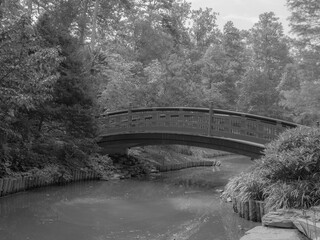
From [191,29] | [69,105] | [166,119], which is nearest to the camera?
[69,105]

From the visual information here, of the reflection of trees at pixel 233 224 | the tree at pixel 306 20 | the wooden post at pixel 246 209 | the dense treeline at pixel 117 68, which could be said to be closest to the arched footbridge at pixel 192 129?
the dense treeline at pixel 117 68

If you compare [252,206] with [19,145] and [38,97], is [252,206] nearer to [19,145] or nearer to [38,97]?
[38,97]

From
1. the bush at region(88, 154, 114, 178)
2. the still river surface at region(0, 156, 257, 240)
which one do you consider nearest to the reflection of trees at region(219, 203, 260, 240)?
the still river surface at region(0, 156, 257, 240)

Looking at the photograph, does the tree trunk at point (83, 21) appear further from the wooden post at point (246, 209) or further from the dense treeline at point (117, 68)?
the wooden post at point (246, 209)

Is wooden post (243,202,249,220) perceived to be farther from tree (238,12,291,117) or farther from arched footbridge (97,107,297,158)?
tree (238,12,291,117)

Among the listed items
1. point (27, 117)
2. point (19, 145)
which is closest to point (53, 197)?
point (19, 145)

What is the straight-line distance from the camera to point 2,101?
8.76 meters

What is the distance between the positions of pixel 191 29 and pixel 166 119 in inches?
1008

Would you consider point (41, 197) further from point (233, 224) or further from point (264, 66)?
point (264, 66)

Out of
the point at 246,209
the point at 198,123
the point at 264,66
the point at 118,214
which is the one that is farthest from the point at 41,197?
the point at 264,66

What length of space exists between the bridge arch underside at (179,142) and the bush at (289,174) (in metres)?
2.87

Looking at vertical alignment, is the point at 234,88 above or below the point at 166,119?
above

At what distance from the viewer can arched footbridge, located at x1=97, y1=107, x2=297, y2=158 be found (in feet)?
42.2

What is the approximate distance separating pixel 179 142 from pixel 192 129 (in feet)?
3.35
